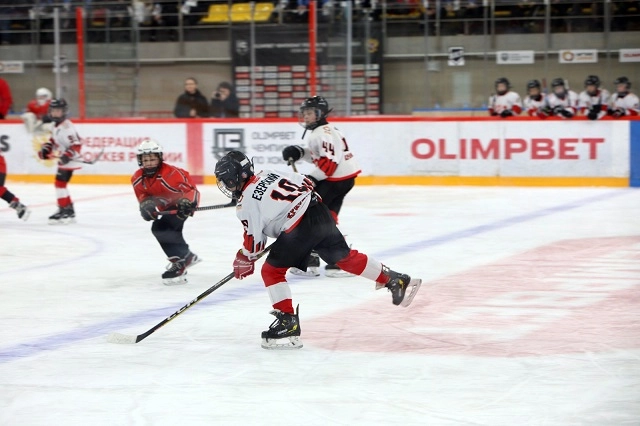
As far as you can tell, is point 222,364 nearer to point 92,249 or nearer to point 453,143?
point 92,249

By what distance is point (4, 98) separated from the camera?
45.5 feet

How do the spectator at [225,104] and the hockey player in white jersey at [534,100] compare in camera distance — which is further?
the spectator at [225,104]

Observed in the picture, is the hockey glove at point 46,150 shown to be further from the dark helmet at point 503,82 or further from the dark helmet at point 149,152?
the dark helmet at point 503,82

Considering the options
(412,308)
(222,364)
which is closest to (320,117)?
(412,308)

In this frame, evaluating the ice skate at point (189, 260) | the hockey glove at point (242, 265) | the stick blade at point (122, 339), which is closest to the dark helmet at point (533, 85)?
the ice skate at point (189, 260)

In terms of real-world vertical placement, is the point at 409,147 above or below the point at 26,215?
above

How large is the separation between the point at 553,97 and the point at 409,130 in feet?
5.90

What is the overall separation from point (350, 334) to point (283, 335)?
449 mm

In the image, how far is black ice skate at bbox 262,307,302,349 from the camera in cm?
453

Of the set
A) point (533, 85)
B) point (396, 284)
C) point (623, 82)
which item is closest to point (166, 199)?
point (396, 284)

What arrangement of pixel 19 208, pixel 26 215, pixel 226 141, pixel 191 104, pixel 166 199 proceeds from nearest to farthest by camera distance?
1. pixel 166 199
2. pixel 19 208
3. pixel 26 215
4. pixel 226 141
5. pixel 191 104

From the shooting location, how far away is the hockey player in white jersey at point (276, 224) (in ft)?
14.7

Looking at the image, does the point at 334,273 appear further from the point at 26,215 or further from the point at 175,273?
the point at 26,215

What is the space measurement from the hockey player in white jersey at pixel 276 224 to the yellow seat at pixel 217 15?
34.5 ft
